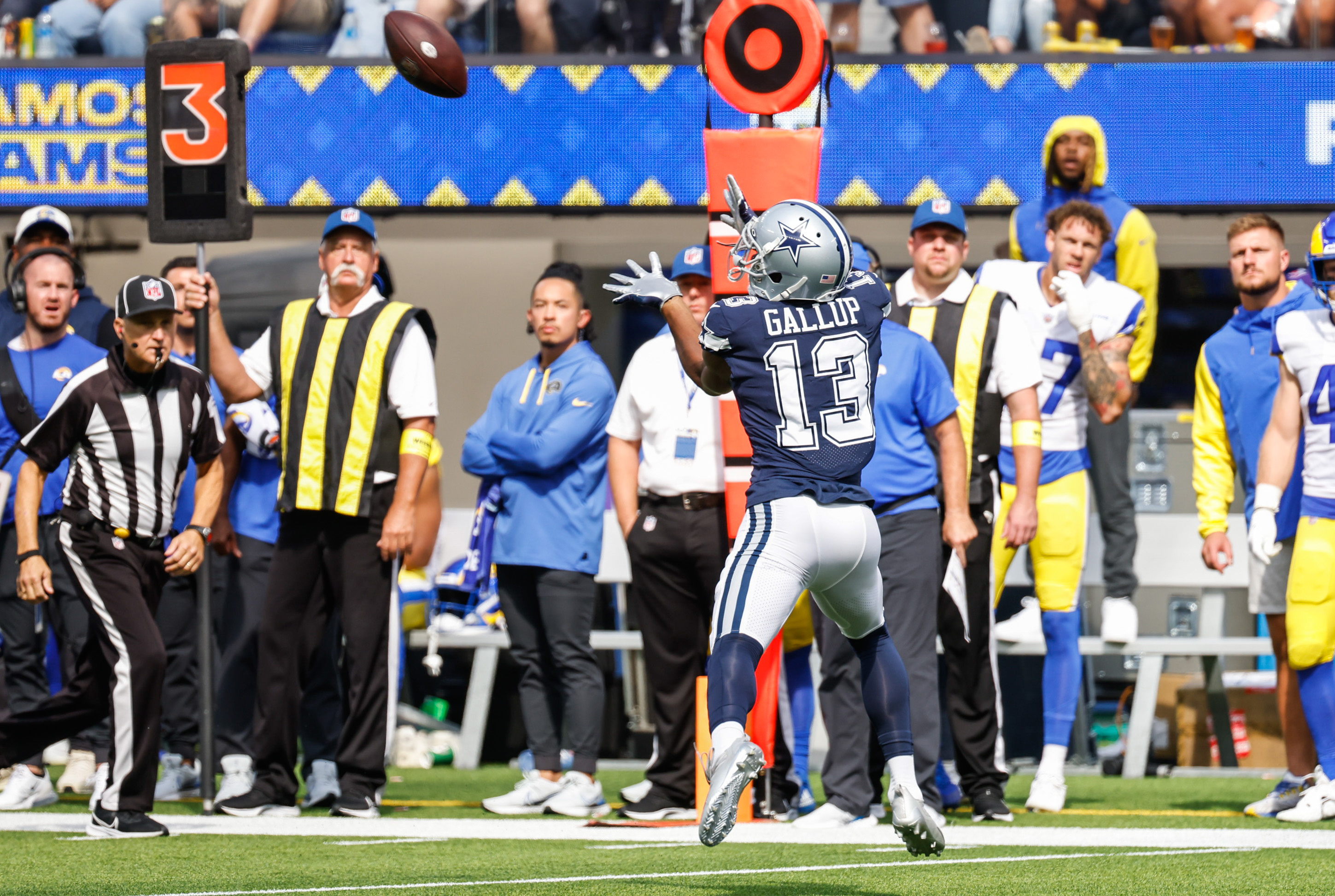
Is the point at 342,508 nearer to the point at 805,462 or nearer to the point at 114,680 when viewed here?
the point at 114,680

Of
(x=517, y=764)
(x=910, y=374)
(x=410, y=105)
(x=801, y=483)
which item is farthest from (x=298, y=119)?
(x=801, y=483)

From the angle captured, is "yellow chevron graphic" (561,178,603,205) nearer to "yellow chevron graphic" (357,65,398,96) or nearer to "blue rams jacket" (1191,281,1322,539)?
"yellow chevron graphic" (357,65,398,96)

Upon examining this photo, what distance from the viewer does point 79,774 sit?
758cm

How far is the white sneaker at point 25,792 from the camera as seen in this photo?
6.95 meters

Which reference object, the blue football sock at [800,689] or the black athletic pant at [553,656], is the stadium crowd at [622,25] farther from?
the blue football sock at [800,689]

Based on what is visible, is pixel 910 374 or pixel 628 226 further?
pixel 628 226

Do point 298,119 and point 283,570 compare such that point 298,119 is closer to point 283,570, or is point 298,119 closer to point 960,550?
point 283,570

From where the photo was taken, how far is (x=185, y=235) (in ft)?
22.2

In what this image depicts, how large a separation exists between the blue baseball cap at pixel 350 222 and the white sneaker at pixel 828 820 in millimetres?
2661

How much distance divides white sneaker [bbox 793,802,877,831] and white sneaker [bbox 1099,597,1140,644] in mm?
2760

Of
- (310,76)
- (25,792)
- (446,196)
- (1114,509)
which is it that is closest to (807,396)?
(25,792)

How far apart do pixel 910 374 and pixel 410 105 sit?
507 centimetres

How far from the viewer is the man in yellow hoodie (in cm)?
845

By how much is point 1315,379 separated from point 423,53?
3439 millimetres
